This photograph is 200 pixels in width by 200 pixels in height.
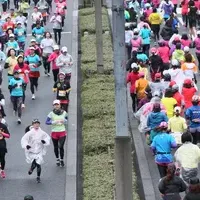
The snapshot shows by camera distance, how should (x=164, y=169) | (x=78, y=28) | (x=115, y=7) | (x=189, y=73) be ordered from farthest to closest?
(x=78, y=28), (x=189, y=73), (x=164, y=169), (x=115, y=7)

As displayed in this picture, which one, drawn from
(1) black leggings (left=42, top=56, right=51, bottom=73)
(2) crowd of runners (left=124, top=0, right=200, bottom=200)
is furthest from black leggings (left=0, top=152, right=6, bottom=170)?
(1) black leggings (left=42, top=56, right=51, bottom=73)

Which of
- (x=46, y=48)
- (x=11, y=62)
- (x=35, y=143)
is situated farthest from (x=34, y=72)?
(x=35, y=143)

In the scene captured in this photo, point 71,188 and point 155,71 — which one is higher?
point 155,71

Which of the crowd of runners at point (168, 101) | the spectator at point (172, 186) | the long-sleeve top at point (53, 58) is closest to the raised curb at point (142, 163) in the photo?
the crowd of runners at point (168, 101)

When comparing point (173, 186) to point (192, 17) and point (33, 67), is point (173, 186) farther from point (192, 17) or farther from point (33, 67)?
point (192, 17)

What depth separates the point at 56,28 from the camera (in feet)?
108

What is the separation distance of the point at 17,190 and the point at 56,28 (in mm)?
15002

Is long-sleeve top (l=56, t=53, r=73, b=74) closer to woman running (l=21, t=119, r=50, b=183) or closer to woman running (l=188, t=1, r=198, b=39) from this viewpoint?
woman running (l=21, t=119, r=50, b=183)

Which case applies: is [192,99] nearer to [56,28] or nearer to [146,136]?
[146,136]

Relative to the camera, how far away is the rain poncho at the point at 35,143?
18.8 m

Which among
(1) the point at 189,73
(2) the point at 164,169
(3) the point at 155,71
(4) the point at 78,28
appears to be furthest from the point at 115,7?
(4) the point at 78,28

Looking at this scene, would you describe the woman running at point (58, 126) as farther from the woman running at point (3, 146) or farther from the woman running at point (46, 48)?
the woman running at point (46, 48)

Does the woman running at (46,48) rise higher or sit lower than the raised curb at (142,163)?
higher

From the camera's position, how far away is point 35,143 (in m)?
18.8
